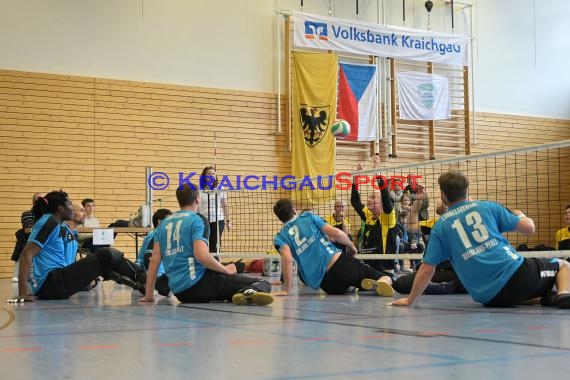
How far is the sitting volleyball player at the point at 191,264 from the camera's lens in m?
6.71

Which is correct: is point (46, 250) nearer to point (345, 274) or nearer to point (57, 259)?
point (57, 259)

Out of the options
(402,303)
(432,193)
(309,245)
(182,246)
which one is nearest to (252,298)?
(182,246)

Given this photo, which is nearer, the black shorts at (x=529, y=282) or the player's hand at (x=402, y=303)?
the black shorts at (x=529, y=282)

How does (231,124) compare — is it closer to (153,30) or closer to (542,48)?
(153,30)

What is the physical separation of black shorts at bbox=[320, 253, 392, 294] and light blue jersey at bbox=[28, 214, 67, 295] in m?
2.77

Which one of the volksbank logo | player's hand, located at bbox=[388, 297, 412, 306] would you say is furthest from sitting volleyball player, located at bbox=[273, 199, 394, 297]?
the volksbank logo

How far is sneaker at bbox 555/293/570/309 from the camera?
5508 mm

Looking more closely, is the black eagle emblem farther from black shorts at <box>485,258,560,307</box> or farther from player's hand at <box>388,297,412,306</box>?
black shorts at <box>485,258,560,307</box>

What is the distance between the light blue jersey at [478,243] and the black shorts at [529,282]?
5cm

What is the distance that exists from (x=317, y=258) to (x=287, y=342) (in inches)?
162

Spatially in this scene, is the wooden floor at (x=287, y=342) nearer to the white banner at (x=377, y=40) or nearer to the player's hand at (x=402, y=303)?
the player's hand at (x=402, y=303)

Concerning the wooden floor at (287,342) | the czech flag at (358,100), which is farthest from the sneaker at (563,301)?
the czech flag at (358,100)

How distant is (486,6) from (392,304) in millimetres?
16747
